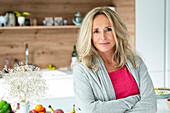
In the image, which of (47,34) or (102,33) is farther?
(47,34)

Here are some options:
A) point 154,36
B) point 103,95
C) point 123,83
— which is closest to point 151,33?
point 154,36

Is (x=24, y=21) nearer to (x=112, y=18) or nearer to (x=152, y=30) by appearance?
(x=152, y=30)

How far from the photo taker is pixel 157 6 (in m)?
4.11

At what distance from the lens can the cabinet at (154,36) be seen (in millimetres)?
4062

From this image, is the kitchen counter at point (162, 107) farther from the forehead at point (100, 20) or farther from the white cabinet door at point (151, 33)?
the white cabinet door at point (151, 33)

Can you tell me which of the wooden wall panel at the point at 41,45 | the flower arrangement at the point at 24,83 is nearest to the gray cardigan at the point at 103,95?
the flower arrangement at the point at 24,83

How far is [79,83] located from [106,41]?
0.34 m

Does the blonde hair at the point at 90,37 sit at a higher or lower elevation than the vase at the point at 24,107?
higher

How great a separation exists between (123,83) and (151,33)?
7.83ft

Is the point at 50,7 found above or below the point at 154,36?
above

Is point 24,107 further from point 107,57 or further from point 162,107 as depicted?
point 162,107

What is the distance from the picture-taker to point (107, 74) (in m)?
1.90

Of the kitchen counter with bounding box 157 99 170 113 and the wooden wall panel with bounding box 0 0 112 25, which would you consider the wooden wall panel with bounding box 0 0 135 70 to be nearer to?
the wooden wall panel with bounding box 0 0 112 25

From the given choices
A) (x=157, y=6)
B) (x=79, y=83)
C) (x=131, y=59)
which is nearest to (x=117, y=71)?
(x=131, y=59)
